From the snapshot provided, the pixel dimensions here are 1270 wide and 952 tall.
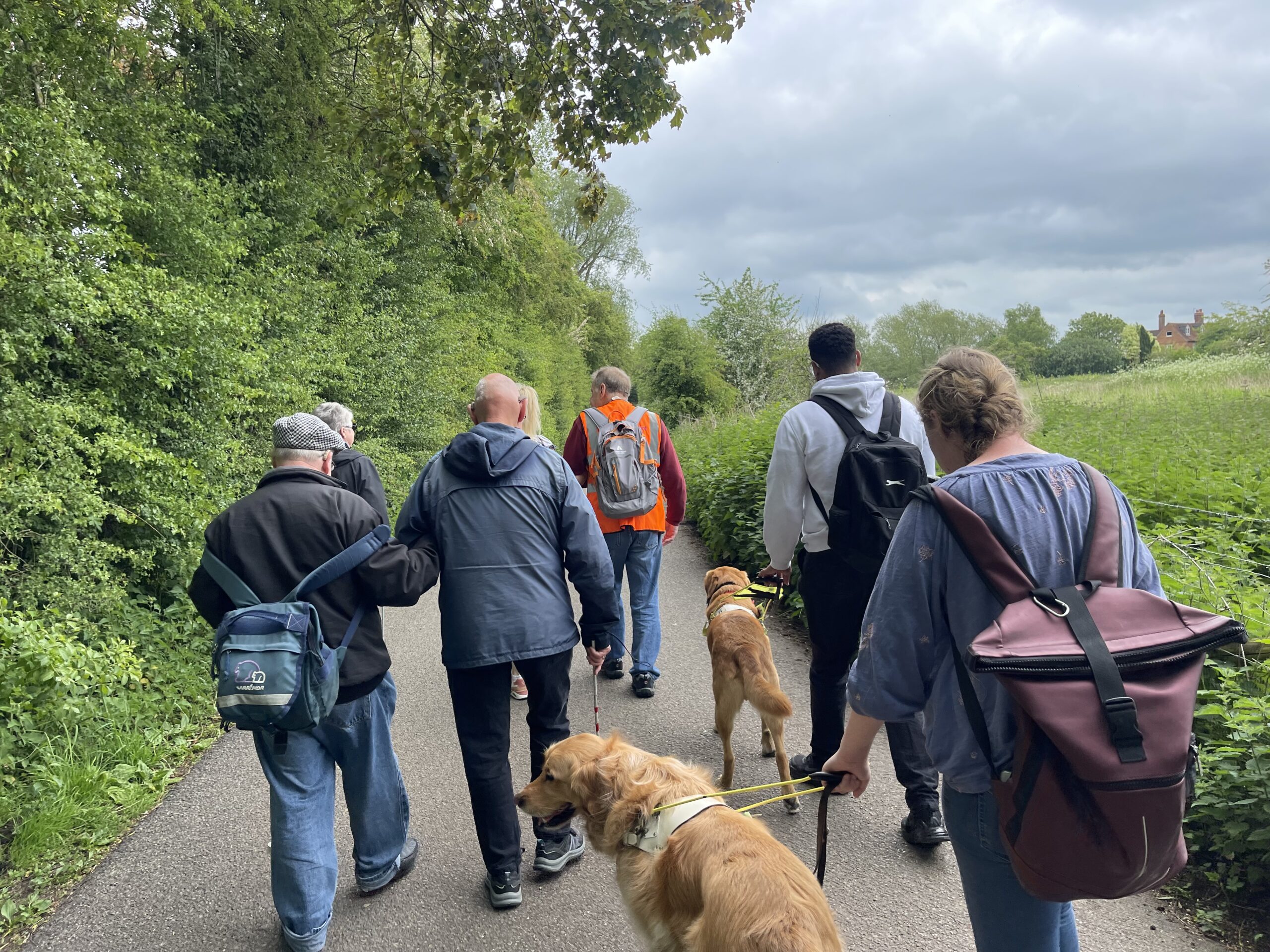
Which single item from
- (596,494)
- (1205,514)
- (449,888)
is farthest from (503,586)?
(1205,514)

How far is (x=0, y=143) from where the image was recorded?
4.29m

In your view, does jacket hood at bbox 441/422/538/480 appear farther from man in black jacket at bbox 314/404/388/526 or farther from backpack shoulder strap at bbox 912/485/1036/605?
backpack shoulder strap at bbox 912/485/1036/605

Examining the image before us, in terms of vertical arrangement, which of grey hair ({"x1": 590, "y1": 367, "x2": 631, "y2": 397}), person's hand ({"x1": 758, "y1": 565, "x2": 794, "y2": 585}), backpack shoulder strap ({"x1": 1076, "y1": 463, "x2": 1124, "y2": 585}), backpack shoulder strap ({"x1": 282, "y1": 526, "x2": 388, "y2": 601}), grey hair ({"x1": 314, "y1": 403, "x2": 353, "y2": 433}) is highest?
Answer: grey hair ({"x1": 590, "y1": 367, "x2": 631, "y2": 397})

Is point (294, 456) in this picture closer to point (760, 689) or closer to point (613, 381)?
point (760, 689)

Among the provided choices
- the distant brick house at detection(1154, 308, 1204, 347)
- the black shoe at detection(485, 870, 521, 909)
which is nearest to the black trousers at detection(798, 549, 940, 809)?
the black shoe at detection(485, 870, 521, 909)

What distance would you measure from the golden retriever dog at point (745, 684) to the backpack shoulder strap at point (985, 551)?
2.32 m

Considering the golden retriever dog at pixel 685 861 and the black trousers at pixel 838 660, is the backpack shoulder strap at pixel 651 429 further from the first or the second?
the golden retriever dog at pixel 685 861

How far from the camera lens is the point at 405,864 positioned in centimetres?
340

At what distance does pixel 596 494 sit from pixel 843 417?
84.1 inches

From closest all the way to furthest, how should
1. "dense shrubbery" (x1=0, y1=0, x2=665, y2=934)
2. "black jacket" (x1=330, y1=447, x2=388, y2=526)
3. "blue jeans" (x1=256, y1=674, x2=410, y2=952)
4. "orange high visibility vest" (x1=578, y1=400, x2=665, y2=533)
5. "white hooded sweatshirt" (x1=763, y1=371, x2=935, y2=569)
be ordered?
"blue jeans" (x1=256, y1=674, x2=410, y2=952) → "white hooded sweatshirt" (x1=763, y1=371, x2=935, y2=569) → "dense shrubbery" (x1=0, y1=0, x2=665, y2=934) → "black jacket" (x1=330, y1=447, x2=388, y2=526) → "orange high visibility vest" (x1=578, y1=400, x2=665, y2=533)

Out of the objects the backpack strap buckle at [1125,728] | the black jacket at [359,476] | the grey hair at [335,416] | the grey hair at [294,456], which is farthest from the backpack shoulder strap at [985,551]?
the grey hair at [335,416]

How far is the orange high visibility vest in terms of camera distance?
16.8ft

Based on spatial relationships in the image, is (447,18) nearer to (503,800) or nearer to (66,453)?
(66,453)

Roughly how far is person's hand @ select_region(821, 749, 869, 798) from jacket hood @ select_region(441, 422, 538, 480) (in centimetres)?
174
